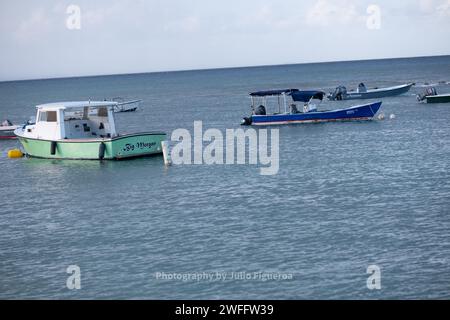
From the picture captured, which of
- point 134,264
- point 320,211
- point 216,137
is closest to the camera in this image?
point 134,264

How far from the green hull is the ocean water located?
2.40 ft

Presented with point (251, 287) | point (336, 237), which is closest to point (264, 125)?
point (336, 237)

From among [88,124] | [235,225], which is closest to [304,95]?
[88,124]

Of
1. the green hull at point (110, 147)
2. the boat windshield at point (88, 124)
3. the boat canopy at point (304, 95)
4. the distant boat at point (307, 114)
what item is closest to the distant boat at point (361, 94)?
the distant boat at point (307, 114)

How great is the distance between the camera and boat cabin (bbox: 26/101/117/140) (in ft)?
158

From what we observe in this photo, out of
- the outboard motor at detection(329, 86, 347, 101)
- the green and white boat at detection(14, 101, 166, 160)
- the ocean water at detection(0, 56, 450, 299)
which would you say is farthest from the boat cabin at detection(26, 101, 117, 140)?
the outboard motor at detection(329, 86, 347, 101)

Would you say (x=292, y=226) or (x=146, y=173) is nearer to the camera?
(x=292, y=226)

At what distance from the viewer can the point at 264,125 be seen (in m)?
67.1

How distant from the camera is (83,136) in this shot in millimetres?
49625

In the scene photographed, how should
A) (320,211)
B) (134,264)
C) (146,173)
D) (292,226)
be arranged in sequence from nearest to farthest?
1. (134,264)
2. (292,226)
3. (320,211)
4. (146,173)

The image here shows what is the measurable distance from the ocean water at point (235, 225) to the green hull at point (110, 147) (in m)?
0.73

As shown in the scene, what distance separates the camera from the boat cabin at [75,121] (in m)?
48.2
